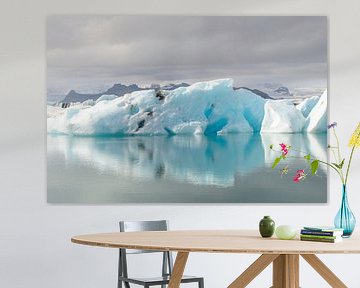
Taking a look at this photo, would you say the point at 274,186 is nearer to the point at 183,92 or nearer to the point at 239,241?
the point at 183,92

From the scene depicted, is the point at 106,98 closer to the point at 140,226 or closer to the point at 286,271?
the point at 140,226

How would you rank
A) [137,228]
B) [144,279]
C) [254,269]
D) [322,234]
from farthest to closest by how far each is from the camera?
1. [137,228]
2. [144,279]
3. [254,269]
4. [322,234]

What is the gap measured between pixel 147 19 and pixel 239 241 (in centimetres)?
261

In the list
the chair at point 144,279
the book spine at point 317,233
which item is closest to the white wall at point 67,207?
the chair at point 144,279

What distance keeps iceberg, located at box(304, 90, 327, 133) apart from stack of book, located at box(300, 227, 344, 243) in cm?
216

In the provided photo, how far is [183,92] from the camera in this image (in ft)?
21.8

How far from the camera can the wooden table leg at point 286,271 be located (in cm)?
459

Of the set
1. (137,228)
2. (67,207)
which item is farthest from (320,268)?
(67,207)

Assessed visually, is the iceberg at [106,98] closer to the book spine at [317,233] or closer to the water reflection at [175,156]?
the water reflection at [175,156]

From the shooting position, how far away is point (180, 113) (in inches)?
262

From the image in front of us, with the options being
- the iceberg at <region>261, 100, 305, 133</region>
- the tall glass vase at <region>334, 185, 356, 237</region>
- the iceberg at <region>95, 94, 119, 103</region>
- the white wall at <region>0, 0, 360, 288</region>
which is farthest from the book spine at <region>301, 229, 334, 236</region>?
the iceberg at <region>95, 94, 119, 103</region>

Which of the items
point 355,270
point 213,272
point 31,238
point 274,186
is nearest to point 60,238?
point 31,238

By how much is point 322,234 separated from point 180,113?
93.8 inches

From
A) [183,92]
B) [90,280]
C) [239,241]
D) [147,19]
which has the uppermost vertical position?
[147,19]
